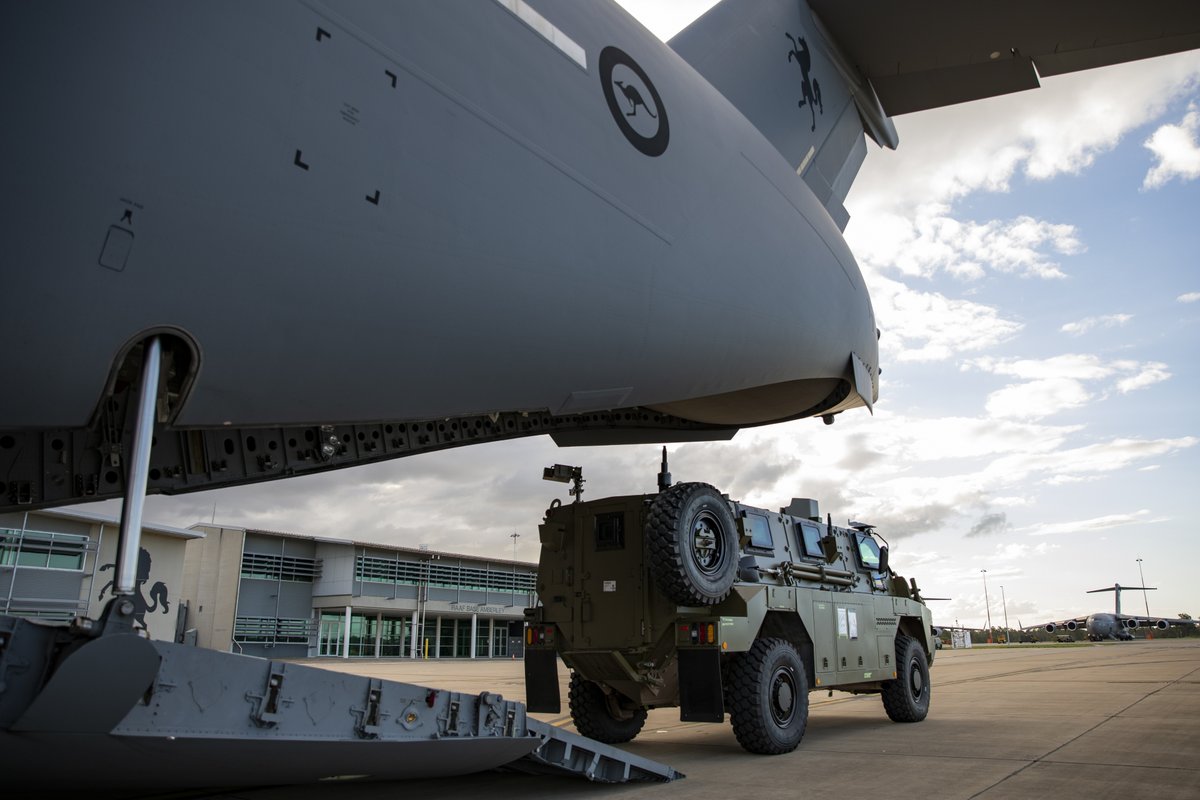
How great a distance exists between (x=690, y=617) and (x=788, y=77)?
601 centimetres

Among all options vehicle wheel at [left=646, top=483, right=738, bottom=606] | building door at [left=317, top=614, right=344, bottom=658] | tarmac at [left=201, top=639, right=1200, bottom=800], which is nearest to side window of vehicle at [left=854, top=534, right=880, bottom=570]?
tarmac at [left=201, top=639, right=1200, bottom=800]

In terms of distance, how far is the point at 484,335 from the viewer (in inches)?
154

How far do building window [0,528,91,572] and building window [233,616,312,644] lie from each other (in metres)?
19.1

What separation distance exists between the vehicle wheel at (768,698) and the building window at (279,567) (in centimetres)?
2382

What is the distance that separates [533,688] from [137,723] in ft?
15.5

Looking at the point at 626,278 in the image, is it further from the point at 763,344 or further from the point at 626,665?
the point at 626,665

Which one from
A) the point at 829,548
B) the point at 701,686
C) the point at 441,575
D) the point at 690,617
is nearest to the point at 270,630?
the point at 441,575

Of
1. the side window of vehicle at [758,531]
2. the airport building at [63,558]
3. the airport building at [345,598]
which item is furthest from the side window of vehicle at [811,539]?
the airport building at [345,598]

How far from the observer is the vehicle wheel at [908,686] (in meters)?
9.22

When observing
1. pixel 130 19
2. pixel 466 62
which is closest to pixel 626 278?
pixel 466 62

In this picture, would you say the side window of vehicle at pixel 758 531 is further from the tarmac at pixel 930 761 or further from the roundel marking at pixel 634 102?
the roundel marking at pixel 634 102

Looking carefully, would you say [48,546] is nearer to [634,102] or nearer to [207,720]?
[207,720]

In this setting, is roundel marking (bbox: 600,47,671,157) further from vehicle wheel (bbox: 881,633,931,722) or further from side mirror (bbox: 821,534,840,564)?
vehicle wheel (bbox: 881,633,931,722)

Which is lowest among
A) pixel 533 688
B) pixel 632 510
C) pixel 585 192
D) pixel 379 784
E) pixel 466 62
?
pixel 379 784
